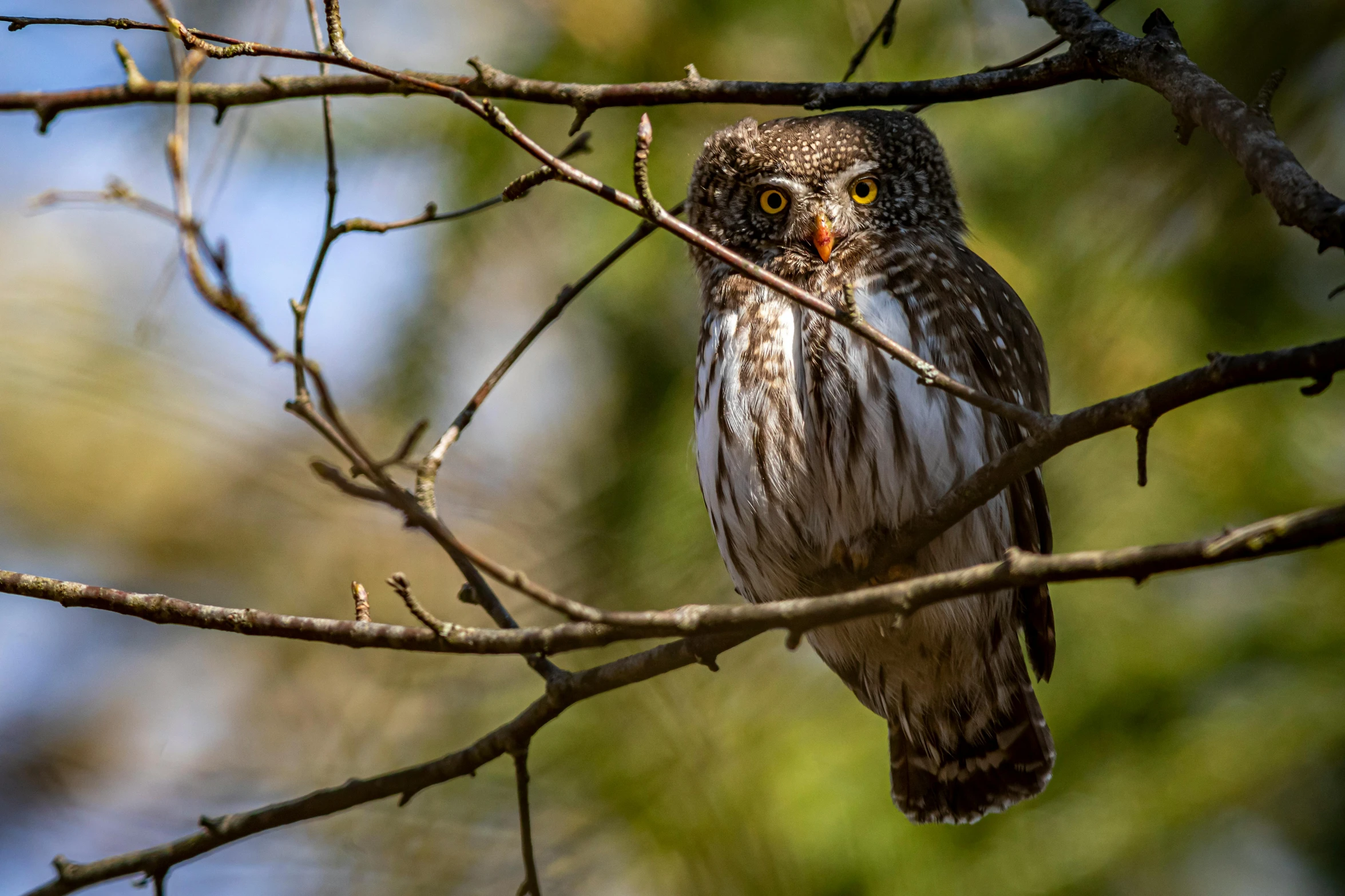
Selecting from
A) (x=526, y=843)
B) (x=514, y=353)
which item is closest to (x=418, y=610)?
(x=526, y=843)

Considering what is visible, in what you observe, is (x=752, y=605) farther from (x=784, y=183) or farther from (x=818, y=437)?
(x=784, y=183)

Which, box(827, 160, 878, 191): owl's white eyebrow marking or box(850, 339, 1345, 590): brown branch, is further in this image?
box(827, 160, 878, 191): owl's white eyebrow marking

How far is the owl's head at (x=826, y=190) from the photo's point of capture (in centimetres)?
372

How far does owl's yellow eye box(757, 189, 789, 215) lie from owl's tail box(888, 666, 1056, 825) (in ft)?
5.43

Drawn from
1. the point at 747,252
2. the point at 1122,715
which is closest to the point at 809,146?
the point at 747,252

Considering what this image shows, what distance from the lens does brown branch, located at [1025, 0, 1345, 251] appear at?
6.34 ft

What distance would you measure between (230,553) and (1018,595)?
5235mm

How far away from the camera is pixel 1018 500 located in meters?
3.51

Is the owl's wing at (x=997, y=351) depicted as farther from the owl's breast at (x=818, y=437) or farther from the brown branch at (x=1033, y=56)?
the brown branch at (x=1033, y=56)

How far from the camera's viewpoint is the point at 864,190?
3869 millimetres

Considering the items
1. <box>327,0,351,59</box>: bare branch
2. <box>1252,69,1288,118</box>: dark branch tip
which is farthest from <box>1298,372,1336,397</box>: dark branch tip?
<box>327,0,351,59</box>: bare branch

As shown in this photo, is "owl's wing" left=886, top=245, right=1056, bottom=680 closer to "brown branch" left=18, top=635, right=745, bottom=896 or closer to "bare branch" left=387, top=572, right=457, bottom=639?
"brown branch" left=18, top=635, right=745, bottom=896

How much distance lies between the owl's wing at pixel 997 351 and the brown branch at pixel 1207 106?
2.62 feet

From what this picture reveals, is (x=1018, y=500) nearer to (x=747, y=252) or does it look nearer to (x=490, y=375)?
(x=747, y=252)
